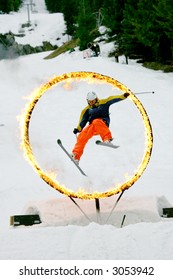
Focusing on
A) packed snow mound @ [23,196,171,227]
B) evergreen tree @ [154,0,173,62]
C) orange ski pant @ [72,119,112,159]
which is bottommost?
packed snow mound @ [23,196,171,227]

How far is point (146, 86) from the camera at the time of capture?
2891 cm

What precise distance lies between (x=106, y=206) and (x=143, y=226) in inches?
99.7

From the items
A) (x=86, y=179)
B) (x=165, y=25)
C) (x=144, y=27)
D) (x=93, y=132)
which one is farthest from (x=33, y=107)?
(x=144, y=27)

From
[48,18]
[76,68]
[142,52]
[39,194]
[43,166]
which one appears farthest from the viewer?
[48,18]

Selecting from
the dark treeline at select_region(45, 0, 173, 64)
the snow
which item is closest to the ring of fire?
the snow

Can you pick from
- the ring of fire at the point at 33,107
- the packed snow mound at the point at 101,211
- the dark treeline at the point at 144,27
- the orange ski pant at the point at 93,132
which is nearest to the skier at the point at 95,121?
the orange ski pant at the point at 93,132

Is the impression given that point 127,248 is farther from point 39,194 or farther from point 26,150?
point 39,194

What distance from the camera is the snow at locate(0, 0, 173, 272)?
8312mm

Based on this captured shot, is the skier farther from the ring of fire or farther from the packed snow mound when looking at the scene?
the packed snow mound

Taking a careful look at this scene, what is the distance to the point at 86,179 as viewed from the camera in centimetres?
1449

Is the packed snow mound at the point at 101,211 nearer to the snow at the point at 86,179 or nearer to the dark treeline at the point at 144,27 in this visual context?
the snow at the point at 86,179

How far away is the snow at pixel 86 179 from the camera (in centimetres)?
831

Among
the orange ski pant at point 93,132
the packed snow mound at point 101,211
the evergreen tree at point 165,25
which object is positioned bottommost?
the packed snow mound at point 101,211

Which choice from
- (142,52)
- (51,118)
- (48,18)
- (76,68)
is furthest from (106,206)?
(48,18)
